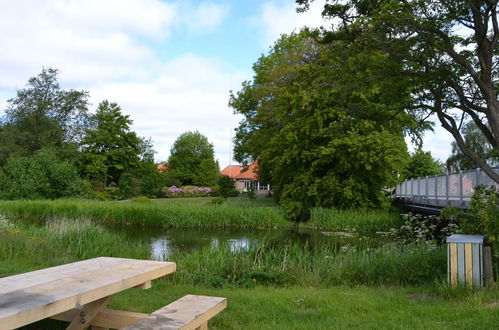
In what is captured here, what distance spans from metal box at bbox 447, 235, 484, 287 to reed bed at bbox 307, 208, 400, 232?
15.1 meters

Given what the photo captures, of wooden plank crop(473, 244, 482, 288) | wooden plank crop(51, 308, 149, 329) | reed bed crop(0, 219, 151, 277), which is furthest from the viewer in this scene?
reed bed crop(0, 219, 151, 277)

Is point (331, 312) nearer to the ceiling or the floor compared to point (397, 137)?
nearer to the floor

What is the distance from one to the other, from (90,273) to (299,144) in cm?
2157

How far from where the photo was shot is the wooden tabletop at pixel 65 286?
9.05 ft

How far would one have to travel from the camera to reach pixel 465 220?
7.06 m

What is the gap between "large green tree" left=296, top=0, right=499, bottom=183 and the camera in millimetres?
7117

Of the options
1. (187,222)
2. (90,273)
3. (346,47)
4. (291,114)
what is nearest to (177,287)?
(90,273)

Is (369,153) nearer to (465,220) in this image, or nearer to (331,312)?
(465,220)

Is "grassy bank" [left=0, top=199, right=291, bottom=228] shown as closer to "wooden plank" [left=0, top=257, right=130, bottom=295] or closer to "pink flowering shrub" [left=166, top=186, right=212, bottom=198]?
"wooden plank" [left=0, top=257, right=130, bottom=295]

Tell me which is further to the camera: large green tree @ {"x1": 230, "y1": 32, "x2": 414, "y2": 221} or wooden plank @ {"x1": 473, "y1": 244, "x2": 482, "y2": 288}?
large green tree @ {"x1": 230, "y1": 32, "x2": 414, "y2": 221}

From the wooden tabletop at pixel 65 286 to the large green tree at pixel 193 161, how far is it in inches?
2157

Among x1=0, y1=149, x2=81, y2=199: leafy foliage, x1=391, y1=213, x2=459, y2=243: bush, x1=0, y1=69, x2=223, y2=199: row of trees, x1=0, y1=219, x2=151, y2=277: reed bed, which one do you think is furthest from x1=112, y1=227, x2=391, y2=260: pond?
x1=0, y1=69, x2=223, y2=199: row of trees

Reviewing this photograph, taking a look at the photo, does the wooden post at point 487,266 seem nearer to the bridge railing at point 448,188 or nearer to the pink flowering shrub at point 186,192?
the bridge railing at point 448,188

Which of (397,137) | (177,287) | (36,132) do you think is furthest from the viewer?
(36,132)
